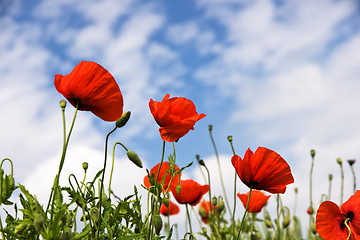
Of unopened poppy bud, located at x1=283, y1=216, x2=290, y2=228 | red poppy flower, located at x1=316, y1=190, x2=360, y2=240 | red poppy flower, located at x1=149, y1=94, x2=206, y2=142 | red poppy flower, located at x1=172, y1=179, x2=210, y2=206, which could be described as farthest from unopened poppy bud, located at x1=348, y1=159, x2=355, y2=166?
red poppy flower, located at x1=149, y1=94, x2=206, y2=142

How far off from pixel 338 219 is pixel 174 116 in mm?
929

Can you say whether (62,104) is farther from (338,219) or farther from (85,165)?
(338,219)

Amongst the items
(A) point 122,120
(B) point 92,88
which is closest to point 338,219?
(A) point 122,120

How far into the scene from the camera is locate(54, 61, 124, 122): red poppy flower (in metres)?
1.42

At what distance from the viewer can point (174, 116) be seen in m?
1.61

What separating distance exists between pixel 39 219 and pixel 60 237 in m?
0.10

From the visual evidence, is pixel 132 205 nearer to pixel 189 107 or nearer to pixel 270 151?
pixel 189 107

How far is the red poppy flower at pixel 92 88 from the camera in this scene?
4.66ft

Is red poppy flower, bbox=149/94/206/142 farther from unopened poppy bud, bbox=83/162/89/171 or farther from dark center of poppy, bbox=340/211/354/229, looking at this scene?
dark center of poppy, bbox=340/211/354/229

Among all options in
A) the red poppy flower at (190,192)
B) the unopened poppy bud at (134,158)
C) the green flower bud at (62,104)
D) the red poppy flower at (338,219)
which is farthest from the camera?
the red poppy flower at (190,192)

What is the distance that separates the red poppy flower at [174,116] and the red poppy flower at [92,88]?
178 mm

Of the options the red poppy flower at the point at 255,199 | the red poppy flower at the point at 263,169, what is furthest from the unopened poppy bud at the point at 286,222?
the red poppy flower at the point at 263,169

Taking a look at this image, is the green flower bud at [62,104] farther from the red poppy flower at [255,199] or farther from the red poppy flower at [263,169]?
the red poppy flower at [255,199]

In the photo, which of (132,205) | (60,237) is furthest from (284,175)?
(60,237)
